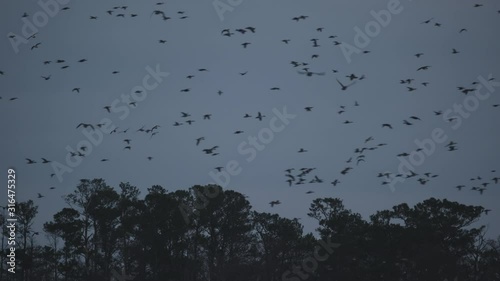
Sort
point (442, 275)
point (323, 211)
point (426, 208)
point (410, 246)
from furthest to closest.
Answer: point (323, 211) < point (426, 208) < point (410, 246) < point (442, 275)

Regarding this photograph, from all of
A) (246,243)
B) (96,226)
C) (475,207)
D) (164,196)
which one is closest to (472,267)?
(475,207)

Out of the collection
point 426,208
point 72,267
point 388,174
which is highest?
point 388,174

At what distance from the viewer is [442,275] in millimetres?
51781

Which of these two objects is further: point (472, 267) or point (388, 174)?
point (472, 267)

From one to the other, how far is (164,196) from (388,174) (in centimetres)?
2986

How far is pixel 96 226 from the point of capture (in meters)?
62.8

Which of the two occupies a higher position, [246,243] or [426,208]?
[426,208]

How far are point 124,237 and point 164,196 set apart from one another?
219 inches

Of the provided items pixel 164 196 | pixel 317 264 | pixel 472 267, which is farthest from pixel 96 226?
pixel 472 267

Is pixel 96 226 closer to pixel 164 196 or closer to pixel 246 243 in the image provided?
pixel 164 196

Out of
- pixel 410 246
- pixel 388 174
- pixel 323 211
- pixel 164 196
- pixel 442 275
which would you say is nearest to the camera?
pixel 388 174

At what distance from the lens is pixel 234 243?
216ft

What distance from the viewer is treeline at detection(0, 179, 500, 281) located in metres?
55.1

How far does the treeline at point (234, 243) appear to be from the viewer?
181 feet
